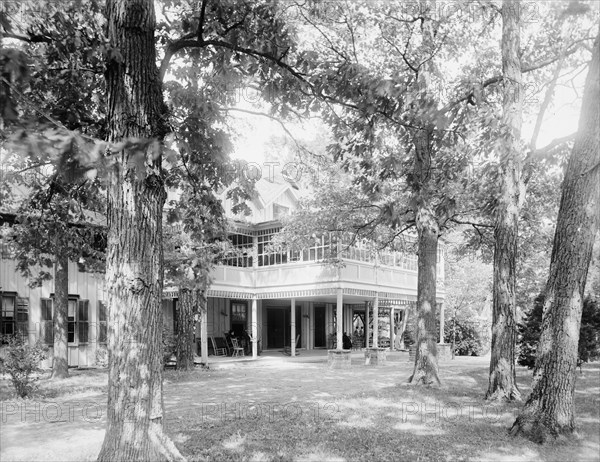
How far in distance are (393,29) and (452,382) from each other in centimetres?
952

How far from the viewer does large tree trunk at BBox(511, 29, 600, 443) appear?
7.48 metres

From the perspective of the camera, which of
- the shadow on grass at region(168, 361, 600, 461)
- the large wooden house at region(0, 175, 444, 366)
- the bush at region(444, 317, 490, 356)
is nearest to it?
the shadow on grass at region(168, 361, 600, 461)

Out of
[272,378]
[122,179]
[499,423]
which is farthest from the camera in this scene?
[272,378]

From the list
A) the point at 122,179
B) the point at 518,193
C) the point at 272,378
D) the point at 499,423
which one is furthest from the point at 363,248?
the point at 122,179

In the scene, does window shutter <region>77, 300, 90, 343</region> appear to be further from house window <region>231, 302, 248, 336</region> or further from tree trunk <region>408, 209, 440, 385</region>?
tree trunk <region>408, 209, 440, 385</region>

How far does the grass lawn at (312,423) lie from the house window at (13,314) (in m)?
5.22

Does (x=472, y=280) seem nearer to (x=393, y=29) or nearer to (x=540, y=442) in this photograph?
(x=393, y=29)

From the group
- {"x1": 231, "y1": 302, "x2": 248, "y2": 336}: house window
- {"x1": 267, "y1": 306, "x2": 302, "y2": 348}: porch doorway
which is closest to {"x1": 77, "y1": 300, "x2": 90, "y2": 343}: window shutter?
{"x1": 231, "y1": 302, "x2": 248, "y2": 336}: house window

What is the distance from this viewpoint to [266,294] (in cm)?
2550

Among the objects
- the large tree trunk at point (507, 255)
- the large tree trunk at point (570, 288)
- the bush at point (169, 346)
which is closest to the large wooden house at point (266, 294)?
the bush at point (169, 346)

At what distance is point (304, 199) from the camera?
1919 cm

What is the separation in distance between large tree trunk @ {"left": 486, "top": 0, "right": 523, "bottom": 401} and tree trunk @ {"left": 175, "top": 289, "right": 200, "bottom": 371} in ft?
31.9

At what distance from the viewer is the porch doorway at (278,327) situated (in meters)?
30.1

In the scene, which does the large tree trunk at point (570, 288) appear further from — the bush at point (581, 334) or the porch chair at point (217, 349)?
the porch chair at point (217, 349)
